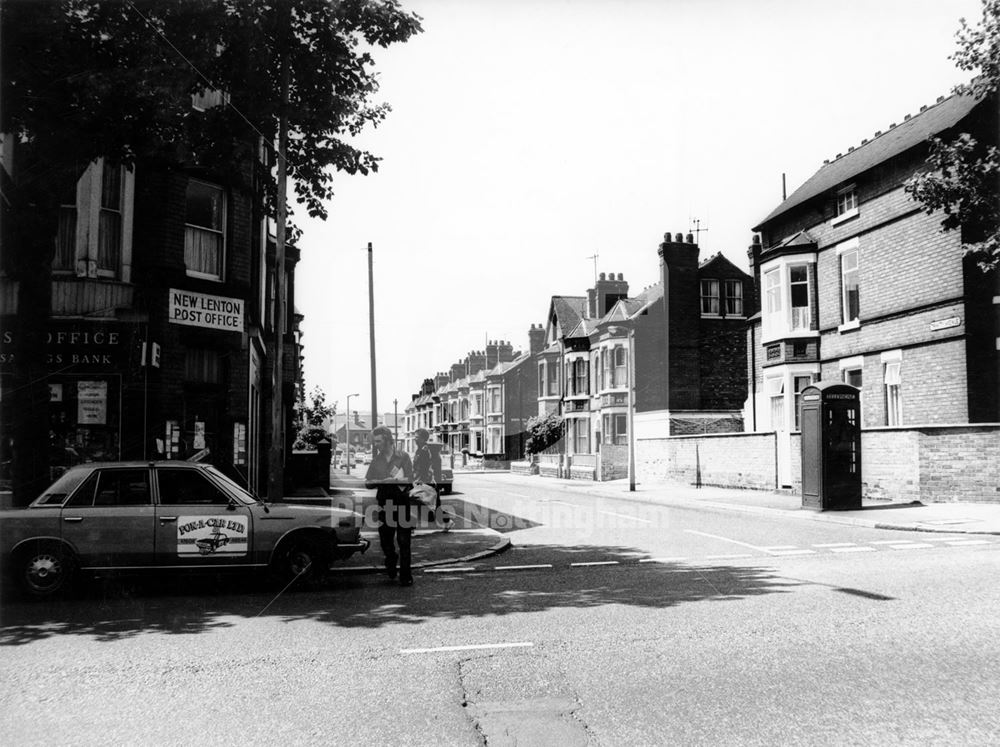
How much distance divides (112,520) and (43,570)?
83 centimetres

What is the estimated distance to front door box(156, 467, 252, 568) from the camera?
9.08 m

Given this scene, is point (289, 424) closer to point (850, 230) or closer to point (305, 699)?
point (850, 230)

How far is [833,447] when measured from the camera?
1897cm

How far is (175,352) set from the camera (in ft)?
49.0

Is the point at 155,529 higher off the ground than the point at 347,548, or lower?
higher

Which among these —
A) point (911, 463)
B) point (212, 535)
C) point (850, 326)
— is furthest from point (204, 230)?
point (850, 326)

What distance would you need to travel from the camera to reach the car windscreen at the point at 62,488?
8977mm

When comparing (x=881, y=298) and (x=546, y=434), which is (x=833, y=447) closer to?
(x=881, y=298)

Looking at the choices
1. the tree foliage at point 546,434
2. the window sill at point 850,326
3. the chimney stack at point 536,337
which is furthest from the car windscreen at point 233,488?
the chimney stack at point 536,337

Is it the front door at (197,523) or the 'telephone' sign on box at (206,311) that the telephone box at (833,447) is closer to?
the 'telephone' sign on box at (206,311)

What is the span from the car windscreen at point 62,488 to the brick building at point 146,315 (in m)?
3.57

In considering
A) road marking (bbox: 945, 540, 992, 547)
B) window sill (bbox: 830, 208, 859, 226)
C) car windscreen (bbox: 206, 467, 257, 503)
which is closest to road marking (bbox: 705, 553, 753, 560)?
road marking (bbox: 945, 540, 992, 547)

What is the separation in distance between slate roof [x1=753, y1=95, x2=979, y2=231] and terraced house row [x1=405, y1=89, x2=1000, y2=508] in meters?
0.10

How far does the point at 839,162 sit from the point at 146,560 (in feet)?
93.2
